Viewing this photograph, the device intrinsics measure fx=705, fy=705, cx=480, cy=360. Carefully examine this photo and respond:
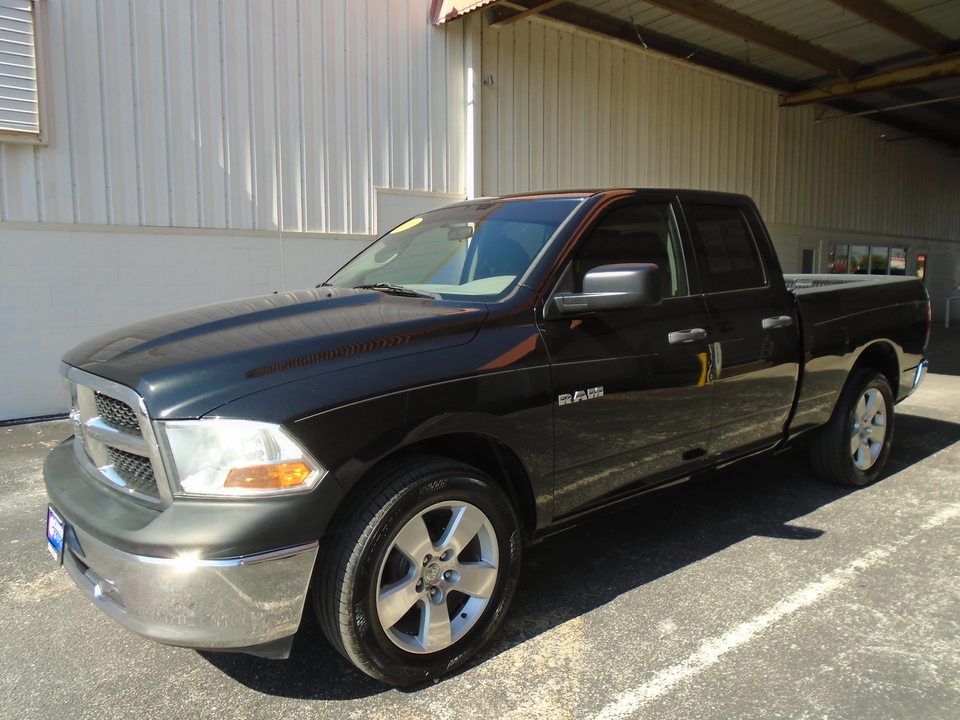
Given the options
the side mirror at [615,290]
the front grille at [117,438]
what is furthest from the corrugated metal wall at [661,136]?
the front grille at [117,438]

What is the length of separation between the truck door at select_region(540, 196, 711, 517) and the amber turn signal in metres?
1.10

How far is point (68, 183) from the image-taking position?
6.92 metres

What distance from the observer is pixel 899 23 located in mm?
11266

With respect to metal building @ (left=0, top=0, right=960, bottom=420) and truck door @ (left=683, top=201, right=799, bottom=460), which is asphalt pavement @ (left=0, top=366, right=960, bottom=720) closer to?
truck door @ (left=683, top=201, right=799, bottom=460)

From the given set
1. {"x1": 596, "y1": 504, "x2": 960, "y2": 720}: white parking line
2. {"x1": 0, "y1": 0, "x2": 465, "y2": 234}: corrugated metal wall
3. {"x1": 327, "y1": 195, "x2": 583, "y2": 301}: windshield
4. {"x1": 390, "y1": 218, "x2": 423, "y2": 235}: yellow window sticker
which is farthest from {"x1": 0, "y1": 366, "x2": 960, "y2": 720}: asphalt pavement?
{"x1": 0, "y1": 0, "x2": 465, "y2": 234}: corrugated metal wall

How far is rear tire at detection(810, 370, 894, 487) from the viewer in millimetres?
4500

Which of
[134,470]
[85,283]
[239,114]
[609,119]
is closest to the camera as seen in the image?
[134,470]

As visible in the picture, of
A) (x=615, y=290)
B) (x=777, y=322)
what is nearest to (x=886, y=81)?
(x=777, y=322)

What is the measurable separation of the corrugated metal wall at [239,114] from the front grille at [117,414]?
17.8ft

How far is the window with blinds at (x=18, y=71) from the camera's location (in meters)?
6.44

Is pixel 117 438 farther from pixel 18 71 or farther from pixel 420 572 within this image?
pixel 18 71

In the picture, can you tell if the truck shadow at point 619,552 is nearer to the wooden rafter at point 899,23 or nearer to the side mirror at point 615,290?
the side mirror at point 615,290

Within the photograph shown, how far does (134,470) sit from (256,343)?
0.58m

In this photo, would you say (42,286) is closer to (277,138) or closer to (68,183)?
(68,183)
